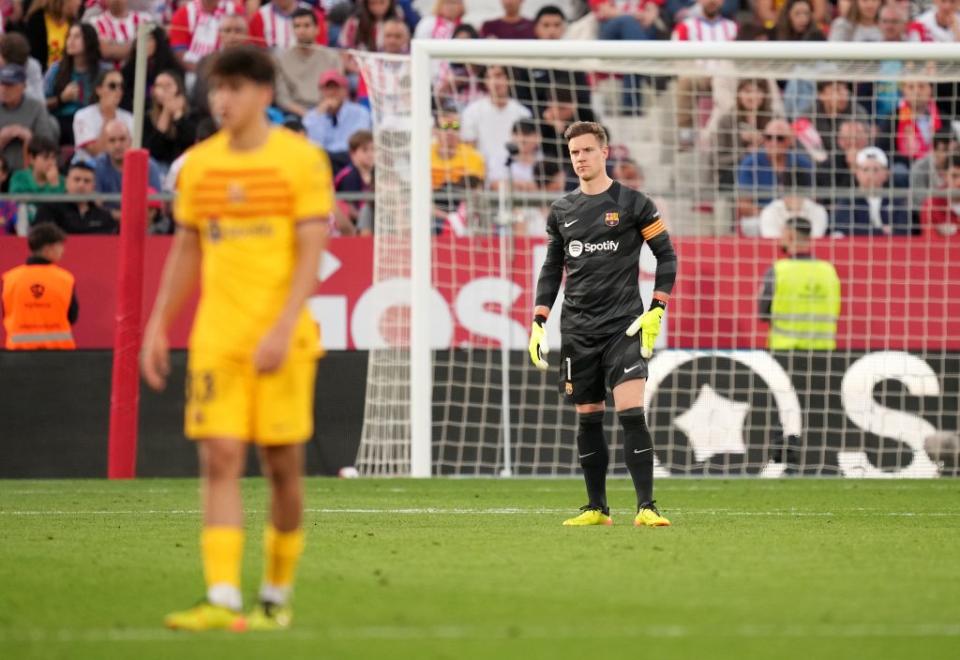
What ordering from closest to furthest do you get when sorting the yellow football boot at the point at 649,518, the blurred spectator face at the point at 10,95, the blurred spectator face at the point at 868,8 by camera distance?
1. the yellow football boot at the point at 649,518
2. the blurred spectator face at the point at 10,95
3. the blurred spectator face at the point at 868,8

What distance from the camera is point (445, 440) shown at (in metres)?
15.1

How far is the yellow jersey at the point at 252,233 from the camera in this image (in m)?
5.38

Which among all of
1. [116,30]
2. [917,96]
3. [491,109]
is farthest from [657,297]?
[116,30]

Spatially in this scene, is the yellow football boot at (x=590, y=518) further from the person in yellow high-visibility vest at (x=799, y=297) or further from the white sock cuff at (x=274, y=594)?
the person in yellow high-visibility vest at (x=799, y=297)

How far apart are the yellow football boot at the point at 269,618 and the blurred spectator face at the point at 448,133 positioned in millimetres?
10954

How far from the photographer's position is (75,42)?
57.8 feet

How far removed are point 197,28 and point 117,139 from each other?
191 centimetres

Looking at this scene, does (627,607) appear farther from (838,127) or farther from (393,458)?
(838,127)

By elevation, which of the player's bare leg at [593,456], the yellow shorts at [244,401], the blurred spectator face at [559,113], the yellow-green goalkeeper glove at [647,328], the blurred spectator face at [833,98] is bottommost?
the player's bare leg at [593,456]

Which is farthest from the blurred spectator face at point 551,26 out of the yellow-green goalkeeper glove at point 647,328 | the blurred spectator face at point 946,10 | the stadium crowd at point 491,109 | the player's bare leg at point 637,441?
the player's bare leg at point 637,441

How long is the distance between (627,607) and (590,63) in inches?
376

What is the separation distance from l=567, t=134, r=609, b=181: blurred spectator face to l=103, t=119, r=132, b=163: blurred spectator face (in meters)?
8.38

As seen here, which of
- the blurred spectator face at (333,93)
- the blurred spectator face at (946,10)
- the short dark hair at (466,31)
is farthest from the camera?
the blurred spectator face at (946,10)

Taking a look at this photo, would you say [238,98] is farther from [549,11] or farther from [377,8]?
[377,8]
